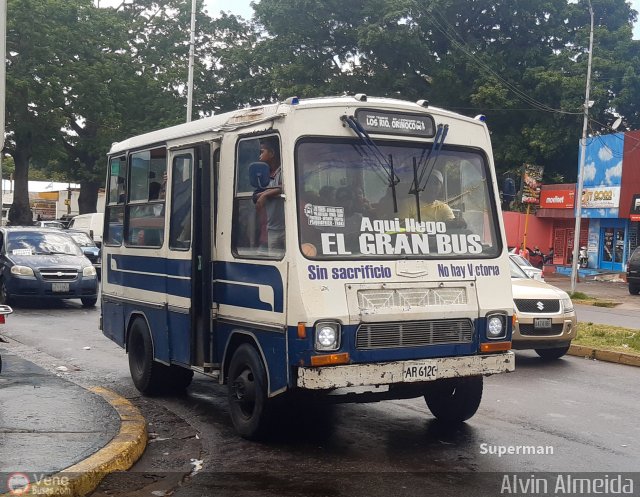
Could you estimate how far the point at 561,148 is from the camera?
42.4 m

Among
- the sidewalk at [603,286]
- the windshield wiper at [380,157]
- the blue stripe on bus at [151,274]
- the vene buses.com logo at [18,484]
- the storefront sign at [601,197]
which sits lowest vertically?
the sidewalk at [603,286]

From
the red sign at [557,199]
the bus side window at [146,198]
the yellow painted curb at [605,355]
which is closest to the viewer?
the bus side window at [146,198]

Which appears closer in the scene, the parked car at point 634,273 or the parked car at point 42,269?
the parked car at point 42,269

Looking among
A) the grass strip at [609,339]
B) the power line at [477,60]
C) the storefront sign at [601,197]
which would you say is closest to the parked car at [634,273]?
the storefront sign at [601,197]

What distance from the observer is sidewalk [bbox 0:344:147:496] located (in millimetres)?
5605

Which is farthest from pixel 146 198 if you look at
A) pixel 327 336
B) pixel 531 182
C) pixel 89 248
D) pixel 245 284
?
pixel 531 182

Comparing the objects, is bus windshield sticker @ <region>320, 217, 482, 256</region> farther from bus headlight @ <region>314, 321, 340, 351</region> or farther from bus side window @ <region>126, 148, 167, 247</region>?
bus side window @ <region>126, 148, 167, 247</region>

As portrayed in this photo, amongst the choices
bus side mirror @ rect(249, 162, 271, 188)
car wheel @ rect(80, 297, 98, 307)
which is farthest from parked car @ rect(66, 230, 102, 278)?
bus side mirror @ rect(249, 162, 271, 188)

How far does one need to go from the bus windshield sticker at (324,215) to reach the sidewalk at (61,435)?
7.37ft

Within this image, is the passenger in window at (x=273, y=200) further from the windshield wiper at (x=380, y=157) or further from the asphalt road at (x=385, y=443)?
the asphalt road at (x=385, y=443)

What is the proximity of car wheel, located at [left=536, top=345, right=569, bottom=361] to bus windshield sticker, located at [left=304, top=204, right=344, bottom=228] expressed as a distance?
22.5 ft

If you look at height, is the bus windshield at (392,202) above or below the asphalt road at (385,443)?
above

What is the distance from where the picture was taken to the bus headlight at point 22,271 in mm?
17552

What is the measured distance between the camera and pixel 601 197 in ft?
129
